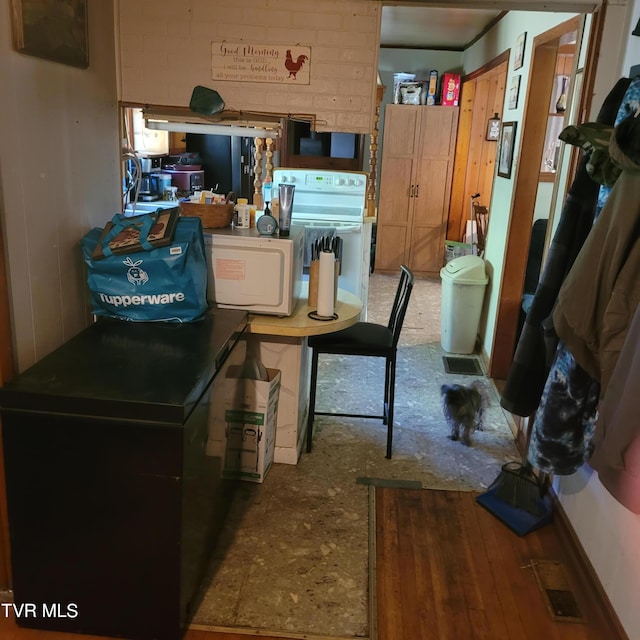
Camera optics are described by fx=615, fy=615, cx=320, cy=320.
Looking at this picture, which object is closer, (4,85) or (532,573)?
(4,85)

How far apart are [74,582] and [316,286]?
1.44m

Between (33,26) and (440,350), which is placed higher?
(33,26)

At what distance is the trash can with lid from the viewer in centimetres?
422

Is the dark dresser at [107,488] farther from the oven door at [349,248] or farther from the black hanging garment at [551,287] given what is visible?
the oven door at [349,248]

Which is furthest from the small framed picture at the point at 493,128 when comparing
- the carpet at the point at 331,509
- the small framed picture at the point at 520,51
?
the carpet at the point at 331,509

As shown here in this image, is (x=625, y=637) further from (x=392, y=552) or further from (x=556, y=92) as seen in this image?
(x=556, y=92)

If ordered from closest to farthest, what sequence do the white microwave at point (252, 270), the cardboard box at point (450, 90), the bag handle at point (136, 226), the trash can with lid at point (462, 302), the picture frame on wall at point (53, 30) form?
the picture frame on wall at point (53, 30), the bag handle at point (136, 226), the white microwave at point (252, 270), the trash can with lid at point (462, 302), the cardboard box at point (450, 90)

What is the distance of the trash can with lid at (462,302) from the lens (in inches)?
166

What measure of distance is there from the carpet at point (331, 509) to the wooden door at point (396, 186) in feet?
9.78

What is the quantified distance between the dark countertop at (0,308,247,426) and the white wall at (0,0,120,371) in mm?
151

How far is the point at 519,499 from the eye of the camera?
8.48 ft

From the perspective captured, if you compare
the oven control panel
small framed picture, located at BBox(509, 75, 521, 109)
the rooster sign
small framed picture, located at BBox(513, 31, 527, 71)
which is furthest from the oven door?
the rooster sign

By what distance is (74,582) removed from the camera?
1757 millimetres

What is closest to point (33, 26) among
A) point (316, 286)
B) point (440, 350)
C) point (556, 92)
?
point (316, 286)
